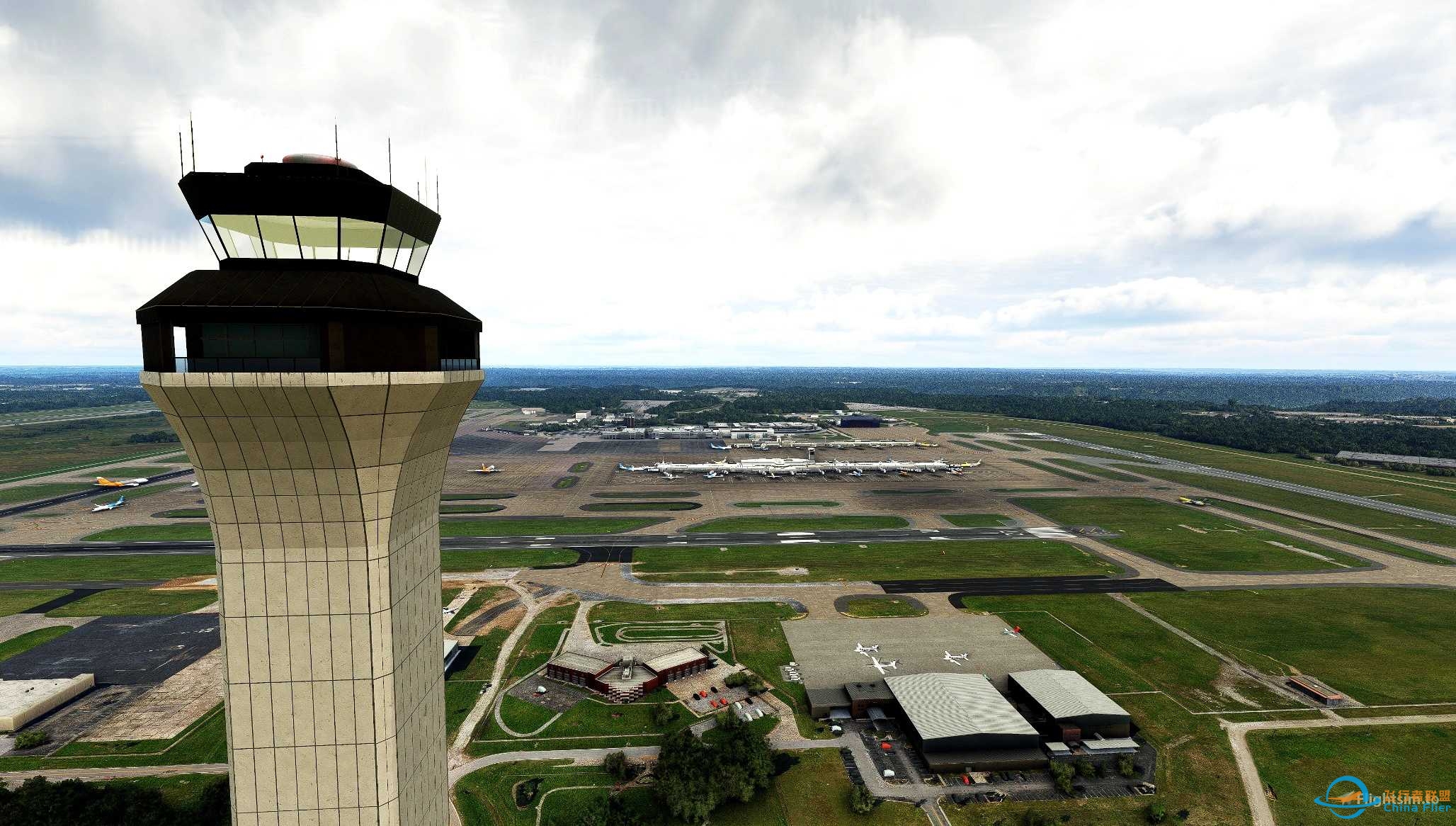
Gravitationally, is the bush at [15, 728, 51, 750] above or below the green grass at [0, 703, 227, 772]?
above

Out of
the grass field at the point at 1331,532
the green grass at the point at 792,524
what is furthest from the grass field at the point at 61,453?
the grass field at the point at 1331,532

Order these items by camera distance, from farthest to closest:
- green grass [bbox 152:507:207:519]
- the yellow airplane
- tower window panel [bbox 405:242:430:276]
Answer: the yellow airplane < green grass [bbox 152:507:207:519] < tower window panel [bbox 405:242:430:276]

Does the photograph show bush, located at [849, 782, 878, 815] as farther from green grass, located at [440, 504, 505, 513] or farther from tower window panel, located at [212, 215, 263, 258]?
green grass, located at [440, 504, 505, 513]

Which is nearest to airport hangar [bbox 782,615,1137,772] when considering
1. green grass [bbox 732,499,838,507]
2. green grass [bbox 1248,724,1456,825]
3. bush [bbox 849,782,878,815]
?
bush [bbox 849,782,878,815]

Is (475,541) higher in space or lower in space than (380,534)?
lower

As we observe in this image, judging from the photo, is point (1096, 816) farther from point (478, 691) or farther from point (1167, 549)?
point (1167, 549)

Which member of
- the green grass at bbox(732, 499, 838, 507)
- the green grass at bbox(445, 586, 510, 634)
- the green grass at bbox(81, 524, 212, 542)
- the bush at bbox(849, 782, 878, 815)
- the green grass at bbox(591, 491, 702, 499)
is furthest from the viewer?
the green grass at bbox(591, 491, 702, 499)

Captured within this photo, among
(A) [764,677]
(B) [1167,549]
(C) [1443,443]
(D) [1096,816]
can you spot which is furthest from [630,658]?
(C) [1443,443]

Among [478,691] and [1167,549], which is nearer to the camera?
[478,691]
